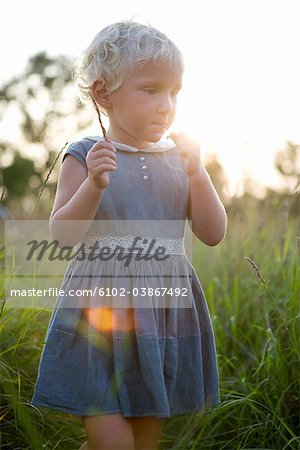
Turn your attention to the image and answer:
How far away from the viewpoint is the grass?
2281mm

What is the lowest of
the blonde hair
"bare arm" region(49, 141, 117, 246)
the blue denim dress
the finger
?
the blue denim dress

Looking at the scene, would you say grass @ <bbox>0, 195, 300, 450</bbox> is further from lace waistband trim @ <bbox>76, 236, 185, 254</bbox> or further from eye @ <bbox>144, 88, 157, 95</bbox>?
eye @ <bbox>144, 88, 157, 95</bbox>

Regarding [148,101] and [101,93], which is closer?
[148,101]

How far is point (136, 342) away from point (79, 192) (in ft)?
1.63

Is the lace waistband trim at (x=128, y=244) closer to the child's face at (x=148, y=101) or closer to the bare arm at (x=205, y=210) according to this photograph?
the bare arm at (x=205, y=210)

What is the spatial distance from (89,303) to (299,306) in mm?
1155

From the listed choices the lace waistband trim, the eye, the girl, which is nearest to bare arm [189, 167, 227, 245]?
the girl


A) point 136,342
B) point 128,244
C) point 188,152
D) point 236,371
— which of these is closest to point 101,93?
point 188,152

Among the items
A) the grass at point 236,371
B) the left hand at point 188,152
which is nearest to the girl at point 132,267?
the left hand at point 188,152

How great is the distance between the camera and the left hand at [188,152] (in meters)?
2.05

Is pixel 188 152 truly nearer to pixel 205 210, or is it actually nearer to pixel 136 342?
pixel 205 210

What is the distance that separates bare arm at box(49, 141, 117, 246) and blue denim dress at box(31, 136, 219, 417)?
0.06 m

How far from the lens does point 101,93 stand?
2.16m

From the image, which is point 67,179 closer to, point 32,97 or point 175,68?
point 175,68
